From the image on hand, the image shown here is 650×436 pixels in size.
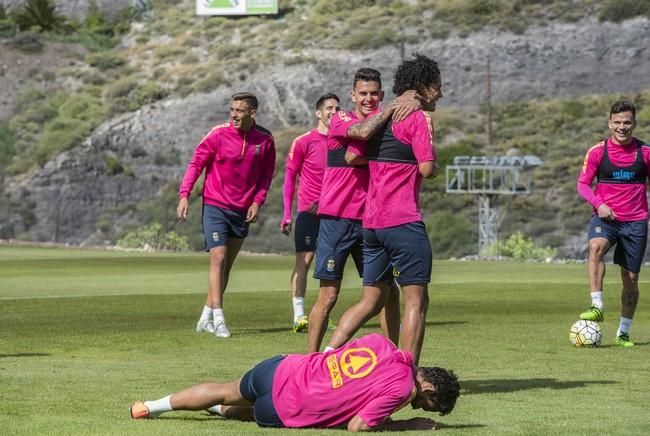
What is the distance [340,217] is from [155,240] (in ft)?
160

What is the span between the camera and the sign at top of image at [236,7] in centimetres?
10262

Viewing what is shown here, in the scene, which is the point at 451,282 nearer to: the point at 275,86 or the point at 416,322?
the point at 416,322

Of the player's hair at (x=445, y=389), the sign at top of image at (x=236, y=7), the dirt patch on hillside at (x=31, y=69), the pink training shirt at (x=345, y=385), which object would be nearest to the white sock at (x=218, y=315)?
the pink training shirt at (x=345, y=385)

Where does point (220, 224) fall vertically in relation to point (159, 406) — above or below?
above

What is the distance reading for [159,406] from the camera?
9523 millimetres

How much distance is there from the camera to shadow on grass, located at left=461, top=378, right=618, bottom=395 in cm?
1154

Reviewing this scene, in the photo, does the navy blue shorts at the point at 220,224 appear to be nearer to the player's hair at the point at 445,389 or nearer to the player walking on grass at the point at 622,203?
the player walking on grass at the point at 622,203

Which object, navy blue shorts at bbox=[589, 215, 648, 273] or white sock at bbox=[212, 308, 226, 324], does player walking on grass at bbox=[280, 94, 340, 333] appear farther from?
navy blue shorts at bbox=[589, 215, 648, 273]

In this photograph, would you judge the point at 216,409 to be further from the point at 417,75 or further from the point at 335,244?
the point at 335,244

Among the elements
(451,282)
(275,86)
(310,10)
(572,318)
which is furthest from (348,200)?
(310,10)

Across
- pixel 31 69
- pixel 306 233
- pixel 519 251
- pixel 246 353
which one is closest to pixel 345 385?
pixel 246 353

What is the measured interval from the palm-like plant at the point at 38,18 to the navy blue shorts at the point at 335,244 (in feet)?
323

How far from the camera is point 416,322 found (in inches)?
433

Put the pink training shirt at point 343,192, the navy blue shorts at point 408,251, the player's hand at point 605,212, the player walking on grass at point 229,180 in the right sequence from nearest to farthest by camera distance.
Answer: the navy blue shorts at point 408,251 < the pink training shirt at point 343,192 < the player's hand at point 605,212 < the player walking on grass at point 229,180
